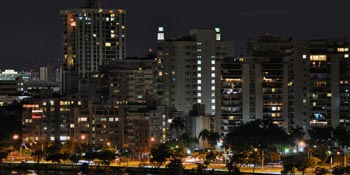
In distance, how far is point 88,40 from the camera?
6962 centimetres

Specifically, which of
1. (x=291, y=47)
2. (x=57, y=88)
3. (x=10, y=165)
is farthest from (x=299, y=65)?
(x=57, y=88)

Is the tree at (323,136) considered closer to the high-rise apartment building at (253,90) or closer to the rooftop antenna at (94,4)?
the high-rise apartment building at (253,90)

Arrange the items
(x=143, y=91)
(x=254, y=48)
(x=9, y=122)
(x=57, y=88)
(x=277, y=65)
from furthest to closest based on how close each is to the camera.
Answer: (x=57, y=88) < (x=143, y=91) < (x=9, y=122) < (x=254, y=48) < (x=277, y=65)

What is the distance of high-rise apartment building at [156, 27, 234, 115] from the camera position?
1981 inches

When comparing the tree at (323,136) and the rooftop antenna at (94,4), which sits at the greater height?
the rooftop antenna at (94,4)

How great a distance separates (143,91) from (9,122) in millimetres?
8594

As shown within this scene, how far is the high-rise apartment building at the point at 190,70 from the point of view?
1981 inches

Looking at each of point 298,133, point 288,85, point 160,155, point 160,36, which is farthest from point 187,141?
point 160,36

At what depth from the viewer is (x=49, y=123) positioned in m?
47.9

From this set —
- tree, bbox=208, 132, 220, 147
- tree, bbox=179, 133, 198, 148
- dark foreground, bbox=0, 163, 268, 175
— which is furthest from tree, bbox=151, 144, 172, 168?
tree, bbox=208, 132, 220, 147

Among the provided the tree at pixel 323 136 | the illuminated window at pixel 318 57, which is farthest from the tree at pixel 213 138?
the illuminated window at pixel 318 57

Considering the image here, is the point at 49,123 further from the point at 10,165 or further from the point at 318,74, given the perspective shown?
the point at 318,74

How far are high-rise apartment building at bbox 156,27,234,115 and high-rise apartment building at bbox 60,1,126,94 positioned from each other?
737 inches

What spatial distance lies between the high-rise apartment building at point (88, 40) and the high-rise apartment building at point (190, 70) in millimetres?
18727
